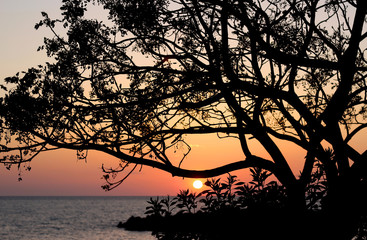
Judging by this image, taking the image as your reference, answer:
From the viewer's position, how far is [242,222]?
7.78 metres

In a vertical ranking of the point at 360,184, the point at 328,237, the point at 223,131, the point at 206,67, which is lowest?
the point at 328,237

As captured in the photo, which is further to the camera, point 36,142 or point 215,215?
point 36,142

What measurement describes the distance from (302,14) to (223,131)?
309cm

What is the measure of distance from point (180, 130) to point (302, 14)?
3.62m

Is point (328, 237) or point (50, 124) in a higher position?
point (50, 124)

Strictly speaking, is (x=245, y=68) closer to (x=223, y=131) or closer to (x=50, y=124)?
(x=223, y=131)

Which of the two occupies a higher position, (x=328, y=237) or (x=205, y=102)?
(x=205, y=102)

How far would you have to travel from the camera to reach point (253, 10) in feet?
32.9

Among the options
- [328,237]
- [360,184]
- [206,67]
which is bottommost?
[328,237]

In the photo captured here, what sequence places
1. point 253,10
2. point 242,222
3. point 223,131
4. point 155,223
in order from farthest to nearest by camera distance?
point 253,10
point 223,131
point 155,223
point 242,222

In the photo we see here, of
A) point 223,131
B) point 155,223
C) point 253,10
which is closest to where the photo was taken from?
point 155,223

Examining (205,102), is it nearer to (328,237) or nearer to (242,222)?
(242,222)

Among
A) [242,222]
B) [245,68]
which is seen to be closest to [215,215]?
[242,222]

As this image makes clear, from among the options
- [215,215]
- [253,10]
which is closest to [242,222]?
[215,215]
